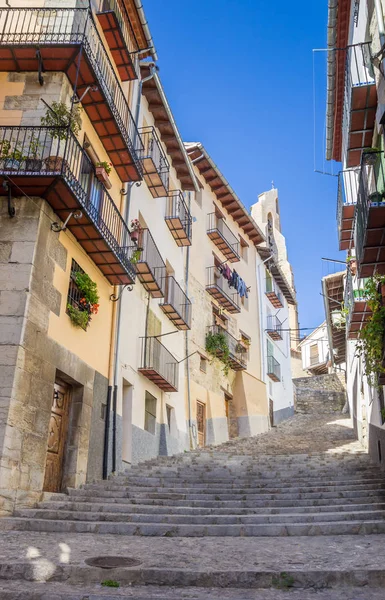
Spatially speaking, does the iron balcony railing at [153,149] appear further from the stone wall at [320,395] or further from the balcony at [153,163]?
the stone wall at [320,395]

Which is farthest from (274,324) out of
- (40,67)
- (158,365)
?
(40,67)

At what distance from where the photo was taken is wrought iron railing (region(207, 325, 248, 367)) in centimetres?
2439

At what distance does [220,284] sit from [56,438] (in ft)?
50.3

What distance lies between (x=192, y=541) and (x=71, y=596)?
2936 millimetres

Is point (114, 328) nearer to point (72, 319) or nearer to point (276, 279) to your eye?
point (72, 319)

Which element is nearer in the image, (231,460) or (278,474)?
(278,474)

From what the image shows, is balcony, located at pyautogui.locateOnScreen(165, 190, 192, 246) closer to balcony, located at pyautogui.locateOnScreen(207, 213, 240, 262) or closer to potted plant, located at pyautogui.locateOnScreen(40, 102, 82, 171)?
balcony, located at pyautogui.locateOnScreen(207, 213, 240, 262)

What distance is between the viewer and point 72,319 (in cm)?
1142

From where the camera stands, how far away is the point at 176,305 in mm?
19094

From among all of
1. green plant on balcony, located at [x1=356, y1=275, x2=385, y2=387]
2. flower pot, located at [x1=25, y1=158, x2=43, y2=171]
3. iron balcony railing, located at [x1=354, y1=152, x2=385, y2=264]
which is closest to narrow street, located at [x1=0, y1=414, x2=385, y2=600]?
green plant on balcony, located at [x1=356, y1=275, x2=385, y2=387]

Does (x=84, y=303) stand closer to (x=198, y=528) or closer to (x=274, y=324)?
(x=198, y=528)

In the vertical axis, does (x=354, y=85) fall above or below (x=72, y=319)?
above

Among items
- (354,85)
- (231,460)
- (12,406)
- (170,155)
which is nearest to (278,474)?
(231,460)

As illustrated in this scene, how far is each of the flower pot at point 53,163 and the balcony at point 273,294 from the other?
22730 millimetres
